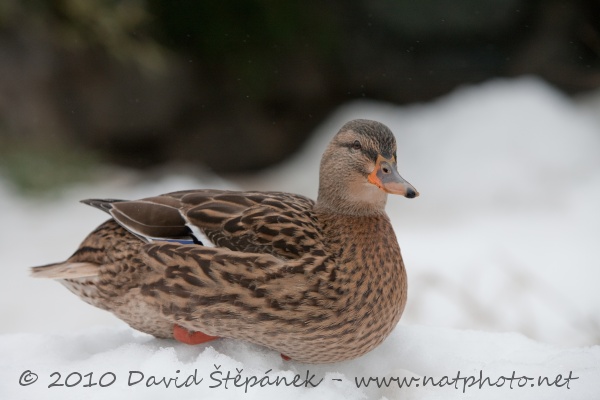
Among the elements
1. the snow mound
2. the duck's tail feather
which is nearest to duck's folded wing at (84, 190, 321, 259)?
the duck's tail feather

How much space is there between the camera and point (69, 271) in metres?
1.69

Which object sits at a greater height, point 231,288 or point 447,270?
point 447,270

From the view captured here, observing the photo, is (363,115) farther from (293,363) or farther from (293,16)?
(293,363)

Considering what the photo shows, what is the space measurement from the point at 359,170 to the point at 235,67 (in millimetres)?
2515

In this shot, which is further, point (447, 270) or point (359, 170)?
point (447, 270)

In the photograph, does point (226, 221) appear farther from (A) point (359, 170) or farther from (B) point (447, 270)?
(B) point (447, 270)

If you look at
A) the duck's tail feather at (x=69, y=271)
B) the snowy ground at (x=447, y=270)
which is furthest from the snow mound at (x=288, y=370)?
the duck's tail feather at (x=69, y=271)

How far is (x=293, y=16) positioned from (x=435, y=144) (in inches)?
38.6

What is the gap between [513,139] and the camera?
3.79m

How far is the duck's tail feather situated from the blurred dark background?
6.54ft

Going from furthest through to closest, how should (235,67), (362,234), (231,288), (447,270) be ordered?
(235,67)
(447,270)
(362,234)
(231,288)

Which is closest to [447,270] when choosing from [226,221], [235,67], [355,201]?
[355,201]

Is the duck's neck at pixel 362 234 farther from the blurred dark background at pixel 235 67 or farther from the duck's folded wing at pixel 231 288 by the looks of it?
the blurred dark background at pixel 235 67

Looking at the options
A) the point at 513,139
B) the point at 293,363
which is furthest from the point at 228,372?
the point at 513,139
